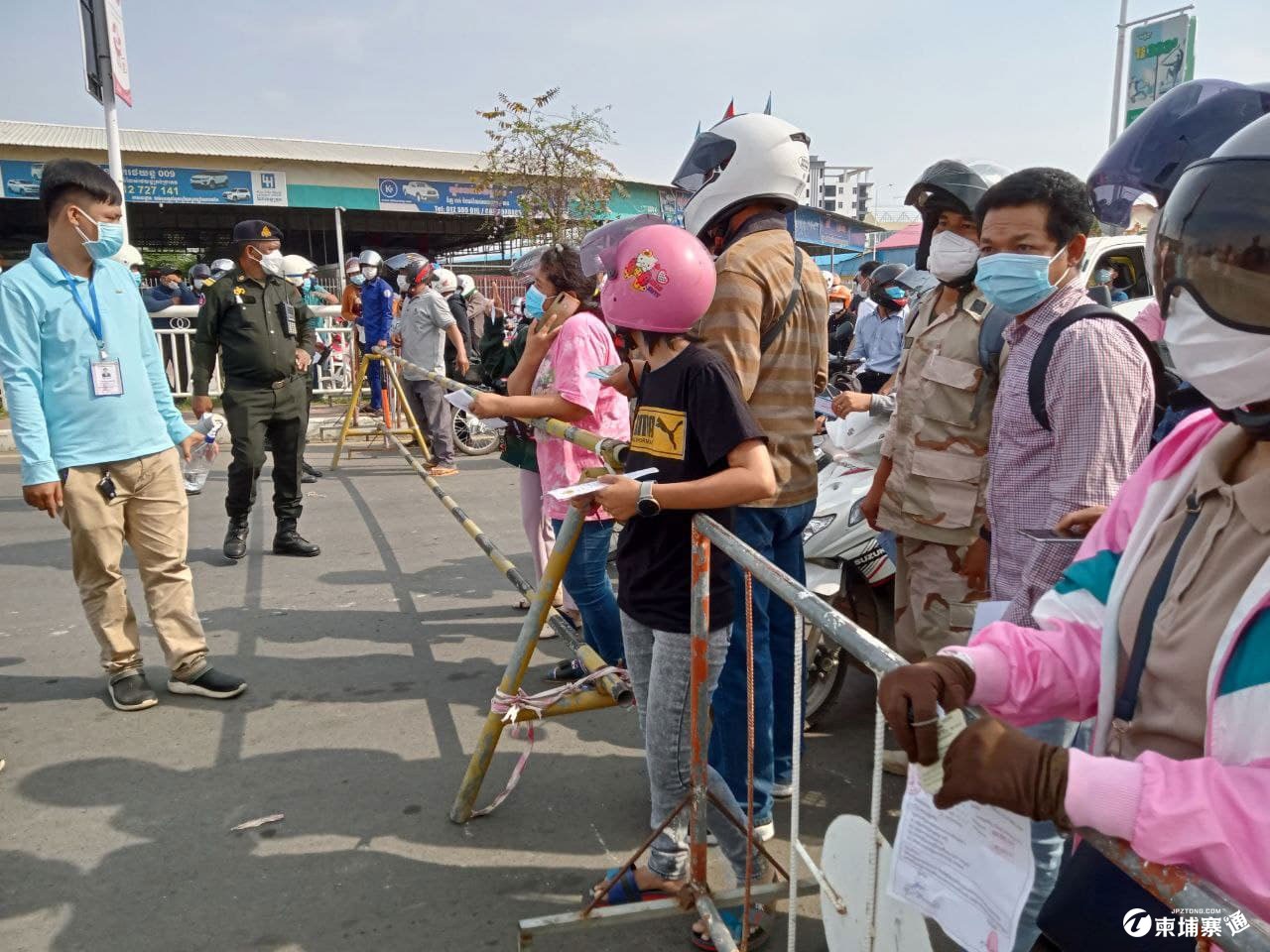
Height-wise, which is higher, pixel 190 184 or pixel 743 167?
pixel 190 184

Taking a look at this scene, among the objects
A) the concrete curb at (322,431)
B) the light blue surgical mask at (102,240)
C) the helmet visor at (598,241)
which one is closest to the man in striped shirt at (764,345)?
the helmet visor at (598,241)

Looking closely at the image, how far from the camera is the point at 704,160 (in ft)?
10.0

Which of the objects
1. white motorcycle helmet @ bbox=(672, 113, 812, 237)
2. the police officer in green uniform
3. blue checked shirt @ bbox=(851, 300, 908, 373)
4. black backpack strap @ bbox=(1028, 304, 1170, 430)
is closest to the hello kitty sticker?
white motorcycle helmet @ bbox=(672, 113, 812, 237)

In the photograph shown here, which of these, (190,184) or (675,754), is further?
(190,184)

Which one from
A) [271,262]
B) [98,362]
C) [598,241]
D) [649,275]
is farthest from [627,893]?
[271,262]

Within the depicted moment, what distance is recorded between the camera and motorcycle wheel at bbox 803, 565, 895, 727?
12.1ft

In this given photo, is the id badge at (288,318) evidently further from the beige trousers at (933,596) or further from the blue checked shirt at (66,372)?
the beige trousers at (933,596)

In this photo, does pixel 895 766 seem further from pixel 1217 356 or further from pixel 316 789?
pixel 1217 356

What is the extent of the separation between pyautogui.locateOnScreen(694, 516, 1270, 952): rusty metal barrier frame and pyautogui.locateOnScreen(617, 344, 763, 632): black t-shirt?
16cm

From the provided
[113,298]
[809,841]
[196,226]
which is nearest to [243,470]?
[113,298]

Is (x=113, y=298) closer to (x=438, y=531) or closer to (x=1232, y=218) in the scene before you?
(x=438, y=531)
